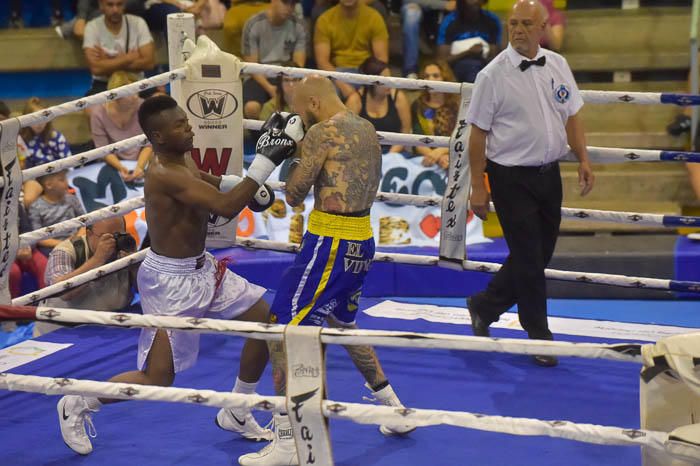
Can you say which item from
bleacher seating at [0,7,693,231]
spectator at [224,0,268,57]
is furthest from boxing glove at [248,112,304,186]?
spectator at [224,0,268,57]

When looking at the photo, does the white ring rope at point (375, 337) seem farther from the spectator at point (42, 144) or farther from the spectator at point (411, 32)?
the spectator at point (411, 32)

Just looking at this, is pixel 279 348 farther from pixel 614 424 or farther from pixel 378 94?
pixel 378 94

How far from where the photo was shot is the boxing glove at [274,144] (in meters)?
3.52

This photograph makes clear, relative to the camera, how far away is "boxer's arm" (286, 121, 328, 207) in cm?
363

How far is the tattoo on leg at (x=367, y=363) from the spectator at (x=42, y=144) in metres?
3.41

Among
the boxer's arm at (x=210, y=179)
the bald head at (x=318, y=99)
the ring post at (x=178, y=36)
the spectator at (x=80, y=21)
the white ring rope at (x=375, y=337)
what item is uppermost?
the spectator at (x=80, y=21)

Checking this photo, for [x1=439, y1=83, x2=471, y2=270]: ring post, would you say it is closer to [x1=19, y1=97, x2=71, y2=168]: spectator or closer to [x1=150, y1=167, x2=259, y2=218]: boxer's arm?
[x1=150, y1=167, x2=259, y2=218]: boxer's arm

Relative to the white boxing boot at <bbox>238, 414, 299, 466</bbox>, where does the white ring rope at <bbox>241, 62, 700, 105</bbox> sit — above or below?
above

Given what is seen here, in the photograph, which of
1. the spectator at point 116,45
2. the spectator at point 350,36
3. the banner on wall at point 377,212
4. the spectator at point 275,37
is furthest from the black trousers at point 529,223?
the spectator at point 116,45

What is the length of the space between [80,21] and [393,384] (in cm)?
479

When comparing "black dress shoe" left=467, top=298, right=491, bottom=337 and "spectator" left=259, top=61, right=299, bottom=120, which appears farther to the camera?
"spectator" left=259, top=61, right=299, bottom=120

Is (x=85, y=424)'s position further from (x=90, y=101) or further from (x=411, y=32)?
(x=411, y=32)

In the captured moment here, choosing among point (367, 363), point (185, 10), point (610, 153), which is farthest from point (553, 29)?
point (367, 363)

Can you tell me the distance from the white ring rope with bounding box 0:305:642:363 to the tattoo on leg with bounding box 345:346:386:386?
1094mm
